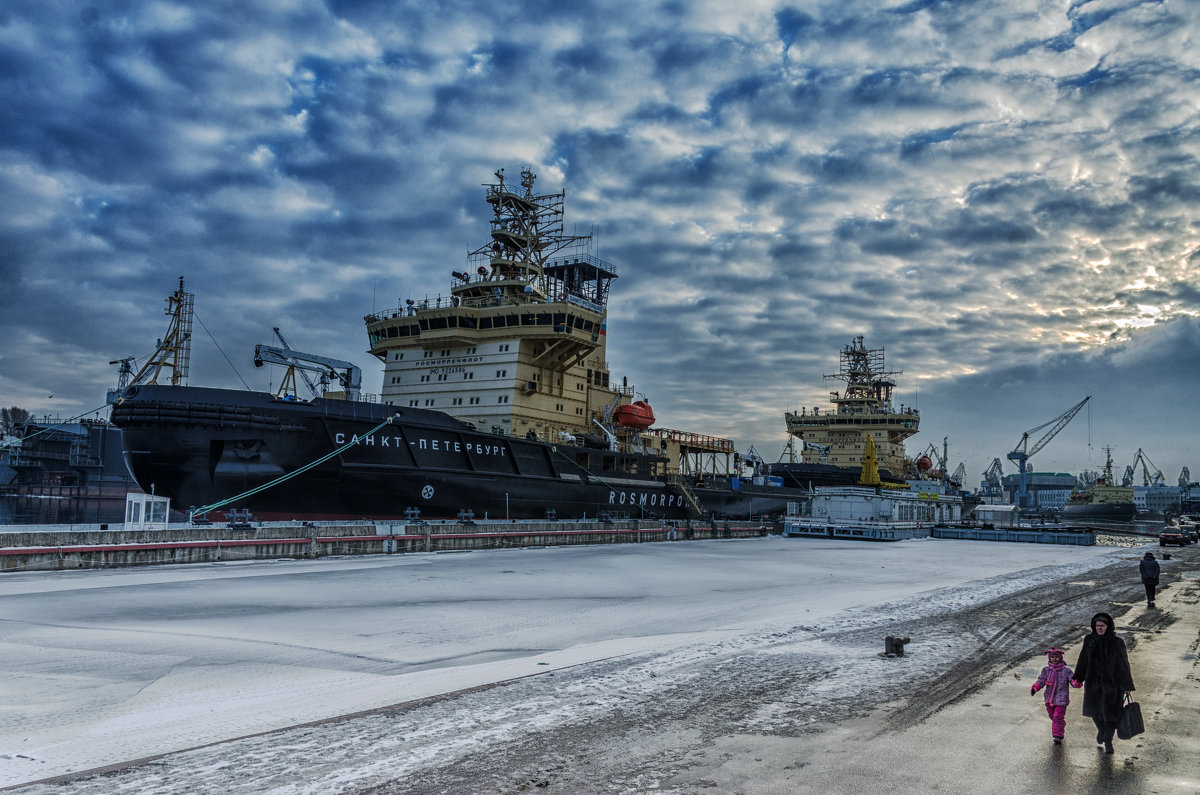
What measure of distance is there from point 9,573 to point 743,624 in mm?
15460

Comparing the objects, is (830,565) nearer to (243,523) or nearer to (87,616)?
(243,523)

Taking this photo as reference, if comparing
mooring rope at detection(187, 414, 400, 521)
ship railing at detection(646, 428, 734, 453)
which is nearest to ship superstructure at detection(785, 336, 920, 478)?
ship railing at detection(646, 428, 734, 453)

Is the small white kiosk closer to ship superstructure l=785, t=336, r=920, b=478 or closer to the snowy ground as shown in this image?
the snowy ground

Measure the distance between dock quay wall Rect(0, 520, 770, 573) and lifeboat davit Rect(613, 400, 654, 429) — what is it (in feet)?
23.0

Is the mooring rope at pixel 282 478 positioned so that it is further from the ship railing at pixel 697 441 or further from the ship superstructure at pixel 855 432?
the ship superstructure at pixel 855 432

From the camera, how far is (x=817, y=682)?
8.27m

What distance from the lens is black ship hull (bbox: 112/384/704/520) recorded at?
22797 mm

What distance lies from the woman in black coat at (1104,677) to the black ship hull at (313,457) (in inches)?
839

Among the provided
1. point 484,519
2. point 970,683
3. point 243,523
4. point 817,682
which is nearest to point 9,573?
point 243,523

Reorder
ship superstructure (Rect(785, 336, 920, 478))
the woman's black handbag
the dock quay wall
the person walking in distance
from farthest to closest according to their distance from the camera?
1. ship superstructure (Rect(785, 336, 920, 478))
2. the dock quay wall
3. the person walking in distance
4. the woman's black handbag

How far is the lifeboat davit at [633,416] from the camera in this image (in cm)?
3678

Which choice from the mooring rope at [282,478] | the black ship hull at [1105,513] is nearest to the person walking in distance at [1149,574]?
the mooring rope at [282,478]

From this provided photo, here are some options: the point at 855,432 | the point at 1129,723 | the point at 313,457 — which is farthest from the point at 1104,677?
the point at 855,432

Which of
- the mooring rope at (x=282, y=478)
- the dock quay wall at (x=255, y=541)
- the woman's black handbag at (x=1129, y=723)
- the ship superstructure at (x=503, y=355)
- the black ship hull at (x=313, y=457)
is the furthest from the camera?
the ship superstructure at (x=503, y=355)
